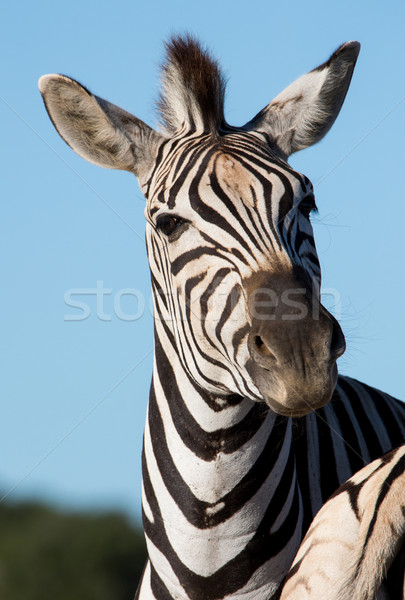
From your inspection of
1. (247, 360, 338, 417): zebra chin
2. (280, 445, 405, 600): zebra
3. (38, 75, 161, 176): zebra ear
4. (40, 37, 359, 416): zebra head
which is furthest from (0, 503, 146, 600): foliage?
(280, 445, 405, 600): zebra

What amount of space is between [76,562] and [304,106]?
26.7m

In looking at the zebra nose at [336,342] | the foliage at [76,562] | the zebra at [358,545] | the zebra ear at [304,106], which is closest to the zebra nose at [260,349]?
the zebra nose at [336,342]

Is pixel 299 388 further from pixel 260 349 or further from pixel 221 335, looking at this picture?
pixel 221 335

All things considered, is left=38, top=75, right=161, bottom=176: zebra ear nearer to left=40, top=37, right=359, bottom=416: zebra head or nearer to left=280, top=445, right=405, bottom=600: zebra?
left=40, top=37, right=359, bottom=416: zebra head

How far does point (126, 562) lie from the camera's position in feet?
96.4

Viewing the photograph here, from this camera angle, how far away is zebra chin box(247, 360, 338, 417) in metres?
3.34

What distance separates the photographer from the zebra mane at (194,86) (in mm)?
4605

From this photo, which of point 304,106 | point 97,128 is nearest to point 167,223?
point 97,128

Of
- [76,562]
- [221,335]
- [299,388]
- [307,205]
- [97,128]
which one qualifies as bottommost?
[76,562]

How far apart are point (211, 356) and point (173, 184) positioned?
98 centimetres

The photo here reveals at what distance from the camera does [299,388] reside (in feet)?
11.0

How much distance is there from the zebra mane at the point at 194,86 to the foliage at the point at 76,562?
25.8 m

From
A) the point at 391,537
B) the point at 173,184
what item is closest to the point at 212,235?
the point at 173,184

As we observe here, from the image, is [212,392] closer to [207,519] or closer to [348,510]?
[207,519]
